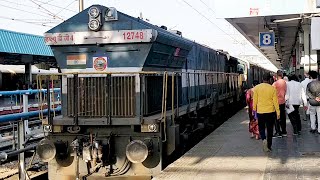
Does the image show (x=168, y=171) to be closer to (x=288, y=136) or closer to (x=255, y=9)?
(x=288, y=136)

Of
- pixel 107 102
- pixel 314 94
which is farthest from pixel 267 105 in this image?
pixel 107 102

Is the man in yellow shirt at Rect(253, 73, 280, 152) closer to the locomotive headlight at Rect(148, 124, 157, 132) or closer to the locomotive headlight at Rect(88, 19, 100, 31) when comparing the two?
the locomotive headlight at Rect(148, 124, 157, 132)

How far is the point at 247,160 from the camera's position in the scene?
796 centimetres

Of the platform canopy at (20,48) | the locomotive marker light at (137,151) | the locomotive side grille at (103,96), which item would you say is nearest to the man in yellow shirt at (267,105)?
the locomotive side grille at (103,96)

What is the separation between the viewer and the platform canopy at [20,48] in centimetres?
2169

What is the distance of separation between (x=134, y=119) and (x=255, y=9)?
24.6 ft

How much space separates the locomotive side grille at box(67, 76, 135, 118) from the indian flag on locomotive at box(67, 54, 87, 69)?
1.05 feet

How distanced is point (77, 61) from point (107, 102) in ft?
3.58

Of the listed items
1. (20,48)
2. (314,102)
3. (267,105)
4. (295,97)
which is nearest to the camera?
(267,105)

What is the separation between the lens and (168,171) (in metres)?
7.20

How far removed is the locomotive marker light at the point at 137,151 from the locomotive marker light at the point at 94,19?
2278 mm

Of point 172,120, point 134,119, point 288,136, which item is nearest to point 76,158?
point 134,119

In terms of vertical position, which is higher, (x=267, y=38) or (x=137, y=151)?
(x=267, y=38)

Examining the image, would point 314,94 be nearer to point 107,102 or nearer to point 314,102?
point 314,102
